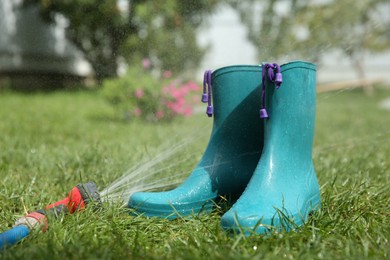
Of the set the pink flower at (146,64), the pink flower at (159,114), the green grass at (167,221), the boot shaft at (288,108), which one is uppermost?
the pink flower at (146,64)

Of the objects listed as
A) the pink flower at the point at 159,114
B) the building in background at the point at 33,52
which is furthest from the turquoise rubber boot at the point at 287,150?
the building in background at the point at 33,52

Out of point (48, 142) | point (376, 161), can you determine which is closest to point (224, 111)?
point (376, 161)

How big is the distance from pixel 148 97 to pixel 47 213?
3.46 meters

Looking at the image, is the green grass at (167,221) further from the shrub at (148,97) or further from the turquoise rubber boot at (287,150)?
the shrub at (148,97)

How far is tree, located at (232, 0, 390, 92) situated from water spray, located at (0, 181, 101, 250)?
1020 millimetres

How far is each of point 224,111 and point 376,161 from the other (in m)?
1.11

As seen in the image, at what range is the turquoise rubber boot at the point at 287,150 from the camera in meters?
1.28

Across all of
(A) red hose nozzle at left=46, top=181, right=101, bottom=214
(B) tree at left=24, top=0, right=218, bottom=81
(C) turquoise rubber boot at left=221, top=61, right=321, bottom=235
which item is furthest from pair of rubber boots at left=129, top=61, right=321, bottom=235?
(B) tree at left=24, top=0, right=218, bottom=81

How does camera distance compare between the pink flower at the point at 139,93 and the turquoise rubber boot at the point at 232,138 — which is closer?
the turquoise rubber boot at the point at 232,138

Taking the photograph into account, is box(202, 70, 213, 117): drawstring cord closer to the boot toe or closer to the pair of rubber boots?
the pair of rubber boots

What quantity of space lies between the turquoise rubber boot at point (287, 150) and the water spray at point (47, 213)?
17.5 inches

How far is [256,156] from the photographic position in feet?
5.08

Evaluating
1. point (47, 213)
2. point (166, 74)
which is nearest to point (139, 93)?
point (166, 74)

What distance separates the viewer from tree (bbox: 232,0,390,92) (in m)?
2.30
